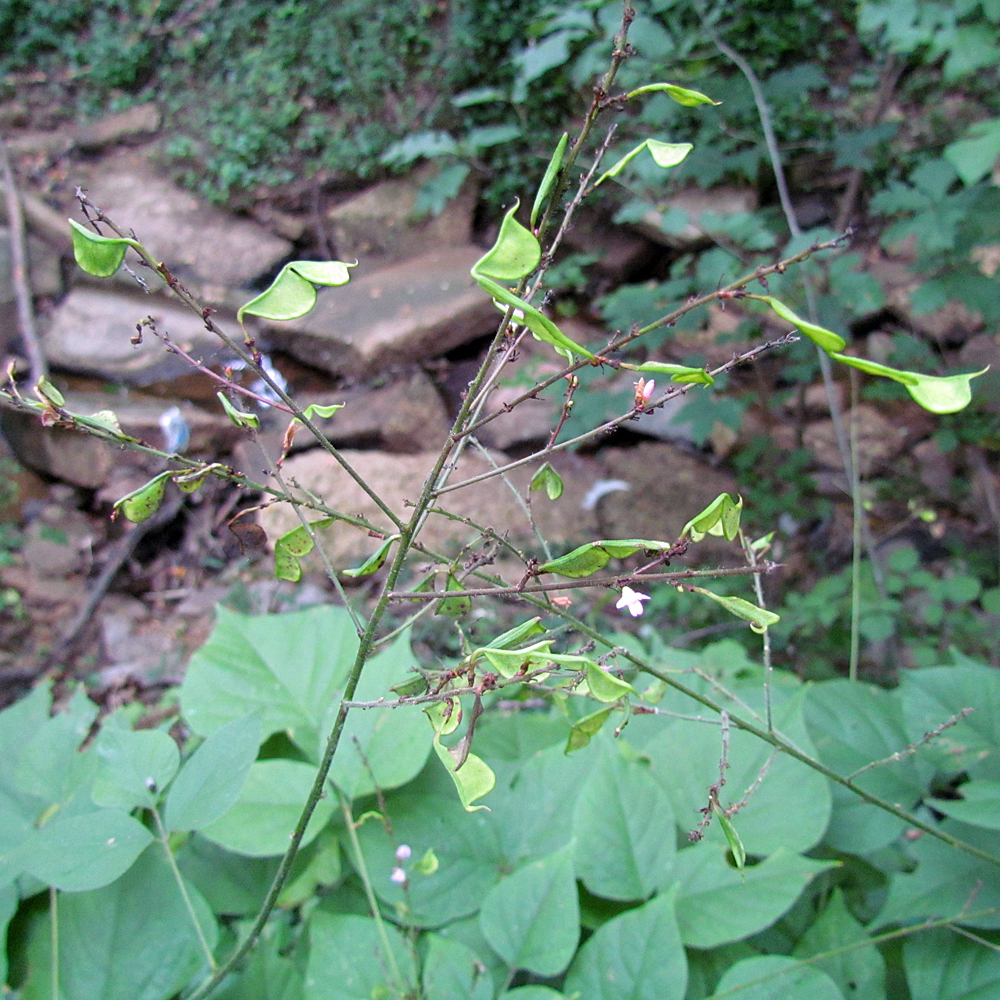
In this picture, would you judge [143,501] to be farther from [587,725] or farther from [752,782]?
[752,782]

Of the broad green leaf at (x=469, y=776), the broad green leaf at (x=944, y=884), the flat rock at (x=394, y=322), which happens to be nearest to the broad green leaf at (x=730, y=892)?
the broad green leaf at (x=944, y=884)

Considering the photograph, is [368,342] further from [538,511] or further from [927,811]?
[927,811]

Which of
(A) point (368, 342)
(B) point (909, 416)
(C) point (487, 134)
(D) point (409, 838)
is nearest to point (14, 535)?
(A) point (368, 342)

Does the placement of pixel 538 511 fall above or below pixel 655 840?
below

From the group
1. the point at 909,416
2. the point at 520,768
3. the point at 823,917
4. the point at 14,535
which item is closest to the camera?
the point at 823,917

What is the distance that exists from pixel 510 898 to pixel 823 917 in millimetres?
435

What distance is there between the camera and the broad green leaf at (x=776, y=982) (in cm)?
78

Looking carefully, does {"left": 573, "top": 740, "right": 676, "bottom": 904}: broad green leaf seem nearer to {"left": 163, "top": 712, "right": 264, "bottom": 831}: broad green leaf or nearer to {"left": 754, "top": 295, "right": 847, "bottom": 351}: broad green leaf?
{"left": 163, "top": 712, "right": 264, "bottom": 831}: broad green leaf

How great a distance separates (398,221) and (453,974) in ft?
13.9

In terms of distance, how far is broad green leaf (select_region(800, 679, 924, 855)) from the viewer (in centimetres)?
104

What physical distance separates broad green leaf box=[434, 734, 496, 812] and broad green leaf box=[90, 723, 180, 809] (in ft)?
1.75

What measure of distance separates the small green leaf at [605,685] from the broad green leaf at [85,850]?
593 mm

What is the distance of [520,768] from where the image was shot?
1.07 metres

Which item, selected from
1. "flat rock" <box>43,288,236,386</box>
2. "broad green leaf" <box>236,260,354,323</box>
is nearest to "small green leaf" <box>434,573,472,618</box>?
"broad green leaf" <box>236,260,354,323</box>
